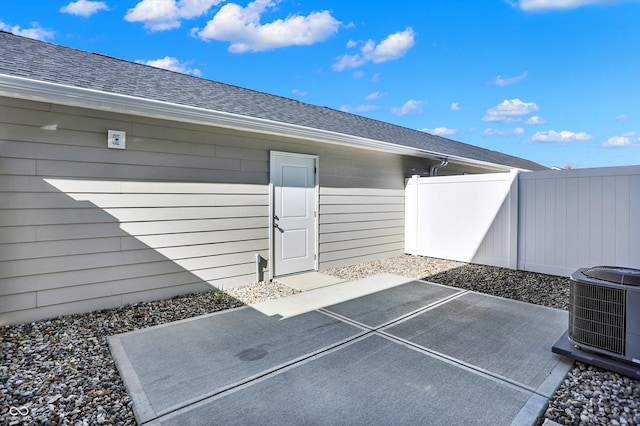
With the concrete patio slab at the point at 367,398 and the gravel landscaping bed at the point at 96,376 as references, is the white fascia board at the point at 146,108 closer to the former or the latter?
the gravel landscaping bed at the point at 96,376

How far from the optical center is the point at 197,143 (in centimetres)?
447

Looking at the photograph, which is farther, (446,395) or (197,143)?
(197,143)

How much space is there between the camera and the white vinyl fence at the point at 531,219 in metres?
4.81

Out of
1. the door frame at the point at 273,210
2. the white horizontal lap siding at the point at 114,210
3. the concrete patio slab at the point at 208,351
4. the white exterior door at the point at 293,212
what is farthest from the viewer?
the white exterior door at the point at 293,212

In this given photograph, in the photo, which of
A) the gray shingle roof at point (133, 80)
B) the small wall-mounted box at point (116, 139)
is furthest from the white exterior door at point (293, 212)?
the small wall-mounted box at point (116, 139)

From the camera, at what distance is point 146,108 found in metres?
3.71

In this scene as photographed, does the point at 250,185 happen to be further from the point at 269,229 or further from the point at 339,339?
Result: the point at 339,339

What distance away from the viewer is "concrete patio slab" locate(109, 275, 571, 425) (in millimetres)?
2082

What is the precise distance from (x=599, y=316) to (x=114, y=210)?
5002 millimetres

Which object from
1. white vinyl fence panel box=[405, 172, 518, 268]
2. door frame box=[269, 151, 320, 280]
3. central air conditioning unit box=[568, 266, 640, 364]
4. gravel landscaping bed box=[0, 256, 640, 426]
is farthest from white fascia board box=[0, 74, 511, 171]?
central air conditioning unit box=[568, 266, 640, 364]

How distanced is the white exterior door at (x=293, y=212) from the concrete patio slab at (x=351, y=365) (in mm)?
1655

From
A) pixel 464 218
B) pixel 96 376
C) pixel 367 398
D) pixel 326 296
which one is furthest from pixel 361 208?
pixel 96 376

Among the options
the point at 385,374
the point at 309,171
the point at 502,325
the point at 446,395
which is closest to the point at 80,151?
the point at 309,171

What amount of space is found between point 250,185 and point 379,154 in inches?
129
